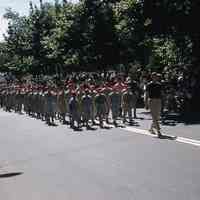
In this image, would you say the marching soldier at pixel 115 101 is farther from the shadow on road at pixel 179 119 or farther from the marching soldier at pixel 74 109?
the shadow on road at pixel 179 119

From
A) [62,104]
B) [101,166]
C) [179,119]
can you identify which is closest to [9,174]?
[101,166]

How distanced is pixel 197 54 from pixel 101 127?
6.79 meters

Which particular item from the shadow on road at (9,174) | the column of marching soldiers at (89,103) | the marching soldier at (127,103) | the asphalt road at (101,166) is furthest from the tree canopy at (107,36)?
the shadow on road at (9,174)

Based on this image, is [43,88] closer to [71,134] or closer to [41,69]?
[71,134]

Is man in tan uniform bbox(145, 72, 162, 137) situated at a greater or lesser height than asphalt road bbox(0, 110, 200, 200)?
greater

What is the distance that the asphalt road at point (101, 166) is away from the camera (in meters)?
9.34

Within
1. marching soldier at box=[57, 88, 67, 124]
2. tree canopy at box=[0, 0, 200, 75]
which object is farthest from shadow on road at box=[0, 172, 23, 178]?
tree canopy at box=[0, 0, 200, 75]

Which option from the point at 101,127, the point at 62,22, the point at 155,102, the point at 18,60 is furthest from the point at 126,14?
the point at 18,60

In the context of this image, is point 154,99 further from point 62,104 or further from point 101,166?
point 62,104

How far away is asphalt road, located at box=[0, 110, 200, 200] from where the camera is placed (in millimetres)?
9336

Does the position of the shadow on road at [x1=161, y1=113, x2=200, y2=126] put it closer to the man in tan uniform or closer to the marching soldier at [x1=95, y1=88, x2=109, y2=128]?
the marching soldier at [x1=95, y1=88, x2=109, y2=128]

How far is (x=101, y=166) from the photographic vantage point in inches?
460

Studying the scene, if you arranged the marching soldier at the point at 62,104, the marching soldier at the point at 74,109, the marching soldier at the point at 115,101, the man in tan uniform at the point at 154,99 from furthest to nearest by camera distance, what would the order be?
1. the marching soldier at the point at 62,104
2. the marching soldier at the point at 115,101
3. the marching soldier at the point at 74,109
4. the man in tan uniform at the point at 154,99

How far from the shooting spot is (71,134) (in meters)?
17.7
